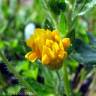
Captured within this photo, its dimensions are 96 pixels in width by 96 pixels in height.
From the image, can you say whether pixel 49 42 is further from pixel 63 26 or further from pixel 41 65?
pixel 41 65

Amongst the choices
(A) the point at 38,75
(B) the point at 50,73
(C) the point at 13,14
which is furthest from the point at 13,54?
(C) the point at 13,14

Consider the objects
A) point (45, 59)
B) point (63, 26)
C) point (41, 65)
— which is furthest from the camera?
point (41, 65)

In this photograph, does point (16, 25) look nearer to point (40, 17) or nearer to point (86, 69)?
point (40, 17)

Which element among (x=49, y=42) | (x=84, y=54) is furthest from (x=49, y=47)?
(x=84, y=54)

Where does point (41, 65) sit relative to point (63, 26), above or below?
below

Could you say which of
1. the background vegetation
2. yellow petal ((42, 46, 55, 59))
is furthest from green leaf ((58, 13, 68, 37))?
yellow petal ((42, 46, 55, 59))

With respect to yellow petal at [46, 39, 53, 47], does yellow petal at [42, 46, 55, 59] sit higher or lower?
lower

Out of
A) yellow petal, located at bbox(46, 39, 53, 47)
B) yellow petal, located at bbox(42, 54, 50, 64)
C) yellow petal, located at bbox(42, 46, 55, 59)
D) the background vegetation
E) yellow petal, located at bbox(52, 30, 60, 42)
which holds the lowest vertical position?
the background vegetation

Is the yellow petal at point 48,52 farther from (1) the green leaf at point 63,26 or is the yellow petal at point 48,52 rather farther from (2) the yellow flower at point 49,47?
(1) the green leaf at point 63,26

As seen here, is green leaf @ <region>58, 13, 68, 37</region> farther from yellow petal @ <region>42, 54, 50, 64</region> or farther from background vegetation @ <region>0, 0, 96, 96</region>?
yellow petal @ <region>42, 54, 50, 64</region>
